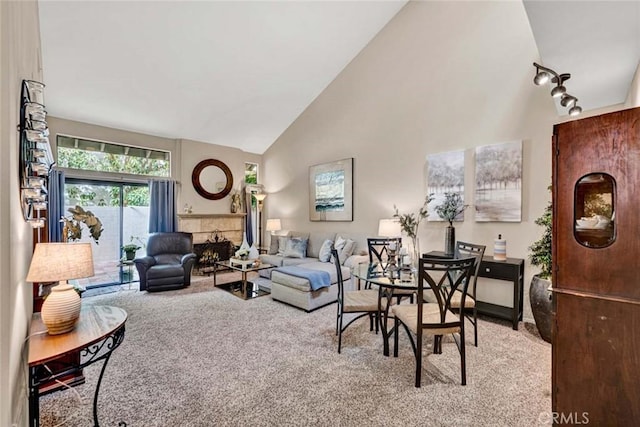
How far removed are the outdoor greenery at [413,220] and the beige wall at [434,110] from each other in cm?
10

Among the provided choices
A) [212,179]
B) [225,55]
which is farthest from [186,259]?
[225,55]

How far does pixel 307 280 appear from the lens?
148 inches

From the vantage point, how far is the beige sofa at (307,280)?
3814 mm

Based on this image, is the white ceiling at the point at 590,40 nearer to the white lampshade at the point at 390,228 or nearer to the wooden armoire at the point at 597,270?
the wooden armoire at the point at 597,270

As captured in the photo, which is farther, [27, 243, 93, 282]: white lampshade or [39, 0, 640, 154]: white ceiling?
[39, 0, 640, 154]: white ceiling

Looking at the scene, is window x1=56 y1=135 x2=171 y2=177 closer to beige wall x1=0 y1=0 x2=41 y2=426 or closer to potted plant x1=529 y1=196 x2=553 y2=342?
beige wall x1=0 y1=0 x2=41 y2=426

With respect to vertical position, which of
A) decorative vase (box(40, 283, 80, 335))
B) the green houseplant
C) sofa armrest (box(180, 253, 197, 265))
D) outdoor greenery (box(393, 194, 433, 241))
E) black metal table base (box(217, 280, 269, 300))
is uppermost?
outdoor greenery (box(393, 194, 433, 241))

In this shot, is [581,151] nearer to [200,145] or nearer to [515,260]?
[515,260]

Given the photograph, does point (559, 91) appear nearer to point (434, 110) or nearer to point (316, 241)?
point (434, 110)

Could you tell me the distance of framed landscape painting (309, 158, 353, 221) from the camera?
5402 millimetres

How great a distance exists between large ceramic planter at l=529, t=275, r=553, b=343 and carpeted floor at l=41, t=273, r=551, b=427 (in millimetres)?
136

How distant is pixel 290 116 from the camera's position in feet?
20.9

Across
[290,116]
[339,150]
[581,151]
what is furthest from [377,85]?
[581,151]

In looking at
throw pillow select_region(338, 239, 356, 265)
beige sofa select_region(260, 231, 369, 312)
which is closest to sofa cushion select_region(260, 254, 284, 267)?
beige sofa select_region(260, 231, 369, 312)
